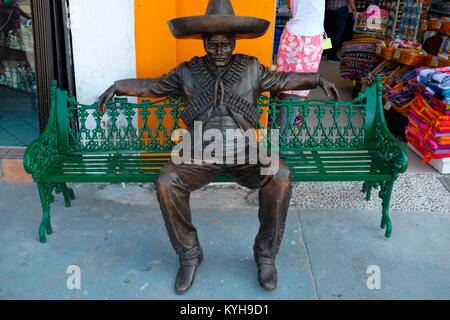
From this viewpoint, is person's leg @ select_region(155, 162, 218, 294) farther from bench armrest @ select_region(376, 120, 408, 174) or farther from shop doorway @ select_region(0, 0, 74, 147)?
shop doorway @ select_region(0, 0, 74, 147)

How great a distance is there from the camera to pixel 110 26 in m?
3.98

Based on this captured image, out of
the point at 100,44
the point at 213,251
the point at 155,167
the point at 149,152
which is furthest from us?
the point at 100,44

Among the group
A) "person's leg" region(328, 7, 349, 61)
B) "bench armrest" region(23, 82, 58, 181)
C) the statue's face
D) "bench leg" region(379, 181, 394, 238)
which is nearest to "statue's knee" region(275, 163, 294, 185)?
the statue's face

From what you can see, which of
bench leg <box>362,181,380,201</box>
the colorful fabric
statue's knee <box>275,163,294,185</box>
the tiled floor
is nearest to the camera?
statue's knee <box>275,163,294,185</box>

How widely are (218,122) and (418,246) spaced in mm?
1822

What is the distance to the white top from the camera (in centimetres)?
416

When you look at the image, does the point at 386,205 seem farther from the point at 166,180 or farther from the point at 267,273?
the point at 166,180

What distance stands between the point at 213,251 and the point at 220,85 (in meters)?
1.24

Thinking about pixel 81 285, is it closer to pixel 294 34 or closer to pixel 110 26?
pixel 110 26

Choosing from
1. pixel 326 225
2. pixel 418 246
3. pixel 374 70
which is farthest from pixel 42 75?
pixel 374 70

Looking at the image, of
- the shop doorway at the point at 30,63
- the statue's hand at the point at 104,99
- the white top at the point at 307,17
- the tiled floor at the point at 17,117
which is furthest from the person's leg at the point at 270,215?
the tiled floor at the point at 17,117

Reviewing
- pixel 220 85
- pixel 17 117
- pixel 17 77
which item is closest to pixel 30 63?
pixel 17 77

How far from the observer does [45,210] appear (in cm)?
345

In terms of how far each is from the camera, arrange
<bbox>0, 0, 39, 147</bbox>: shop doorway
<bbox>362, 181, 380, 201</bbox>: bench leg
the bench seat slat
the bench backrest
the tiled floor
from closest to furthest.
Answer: the bench seat slat
the bench backrest
<bbox>362, 181, 380, 201</bbox>: bench leg
<bbox>0, 0, 39, 147</bbox>: shop doorway
the tiled floor
